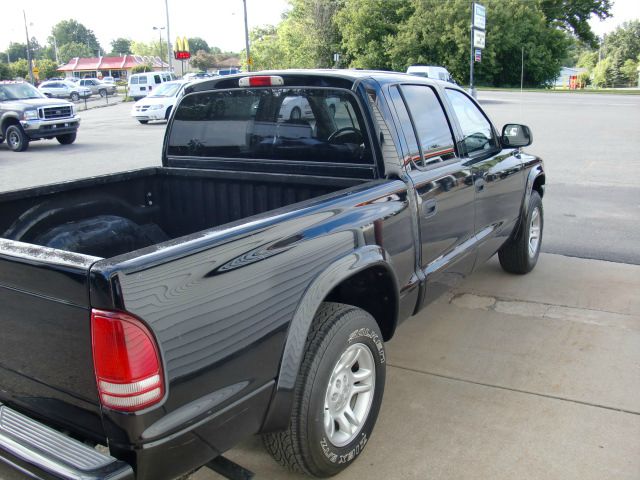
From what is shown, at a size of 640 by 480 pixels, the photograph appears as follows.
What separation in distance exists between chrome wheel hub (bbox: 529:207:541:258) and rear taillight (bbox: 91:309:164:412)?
4373 mm

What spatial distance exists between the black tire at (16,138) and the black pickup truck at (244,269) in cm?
1432

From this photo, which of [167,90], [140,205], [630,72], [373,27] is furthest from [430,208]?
[630,72]

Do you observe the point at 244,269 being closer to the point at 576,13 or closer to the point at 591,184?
the point at 591,184

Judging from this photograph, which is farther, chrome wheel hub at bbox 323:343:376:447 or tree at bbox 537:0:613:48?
tree at bbox 537:0:613:48

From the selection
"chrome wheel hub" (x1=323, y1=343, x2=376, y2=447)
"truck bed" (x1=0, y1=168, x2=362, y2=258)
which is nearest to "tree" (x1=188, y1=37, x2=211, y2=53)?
"truck bed" (x1=0, y1=168, x2=362, y2=258)

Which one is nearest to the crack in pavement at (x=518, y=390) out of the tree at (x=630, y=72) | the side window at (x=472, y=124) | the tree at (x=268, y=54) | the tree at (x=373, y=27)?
the side window at (x=472, y=124)

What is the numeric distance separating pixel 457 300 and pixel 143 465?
358cm

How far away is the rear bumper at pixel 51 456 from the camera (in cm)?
185

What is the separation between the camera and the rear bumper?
6.06ft

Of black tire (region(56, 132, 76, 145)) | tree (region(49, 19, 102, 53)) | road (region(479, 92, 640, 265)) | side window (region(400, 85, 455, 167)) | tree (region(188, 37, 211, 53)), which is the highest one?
tree (region(49, 19, 102, 53))

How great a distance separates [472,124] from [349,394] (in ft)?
8.03

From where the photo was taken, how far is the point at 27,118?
1644 cm

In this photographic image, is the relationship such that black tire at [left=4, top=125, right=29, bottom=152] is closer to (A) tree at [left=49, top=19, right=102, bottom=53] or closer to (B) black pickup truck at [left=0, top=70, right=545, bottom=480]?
(B) black pickup truck at [left=0, top=70, right=545, bottom=480]

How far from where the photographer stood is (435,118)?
12.8 ft
